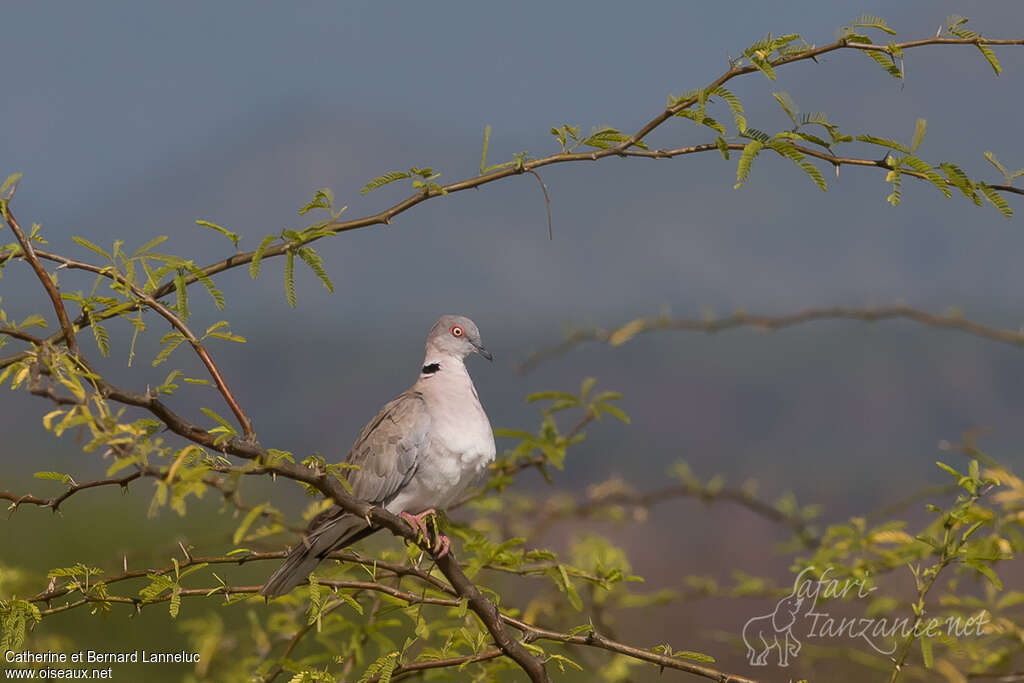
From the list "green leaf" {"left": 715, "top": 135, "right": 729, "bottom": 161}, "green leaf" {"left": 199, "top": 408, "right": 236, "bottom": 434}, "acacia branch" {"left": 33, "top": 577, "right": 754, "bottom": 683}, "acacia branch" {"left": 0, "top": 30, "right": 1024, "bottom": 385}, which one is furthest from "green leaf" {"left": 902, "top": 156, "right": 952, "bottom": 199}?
"green leaf" {"left": 199, "top": 408, "right": 236, "bottom": 434}

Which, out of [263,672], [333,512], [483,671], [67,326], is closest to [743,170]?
[67,326]

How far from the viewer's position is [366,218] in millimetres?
2018

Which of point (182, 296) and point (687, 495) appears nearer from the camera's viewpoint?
→ point (182, 296)

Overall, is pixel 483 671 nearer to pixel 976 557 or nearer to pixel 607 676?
pixel 607 676

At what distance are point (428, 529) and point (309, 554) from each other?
15.3 inches

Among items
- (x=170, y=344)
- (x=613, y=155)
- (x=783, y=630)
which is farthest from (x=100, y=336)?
(x=783, y=630)

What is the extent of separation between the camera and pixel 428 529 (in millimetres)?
2883

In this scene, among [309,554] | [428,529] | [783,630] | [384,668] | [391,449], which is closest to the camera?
[384,668]

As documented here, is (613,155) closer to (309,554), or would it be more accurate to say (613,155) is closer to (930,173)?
(930,173)

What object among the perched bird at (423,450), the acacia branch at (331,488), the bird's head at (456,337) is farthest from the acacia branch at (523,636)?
the bird's head at (456,337)

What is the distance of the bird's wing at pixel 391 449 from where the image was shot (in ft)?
9.75

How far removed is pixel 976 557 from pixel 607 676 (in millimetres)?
1478

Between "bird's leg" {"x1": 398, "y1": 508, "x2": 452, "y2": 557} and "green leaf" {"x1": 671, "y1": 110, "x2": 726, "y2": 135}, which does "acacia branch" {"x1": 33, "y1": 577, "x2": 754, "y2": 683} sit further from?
"green leaf" {"x1": 671, "y1": 110, "x2": 726, "y2": 135}

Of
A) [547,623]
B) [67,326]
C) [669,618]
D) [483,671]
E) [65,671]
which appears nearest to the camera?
[67,326]
